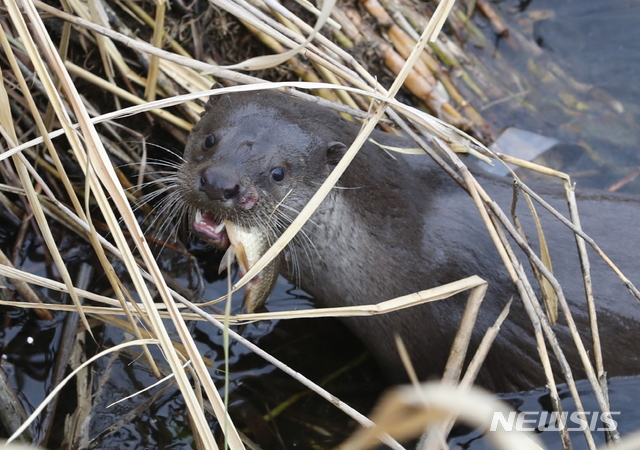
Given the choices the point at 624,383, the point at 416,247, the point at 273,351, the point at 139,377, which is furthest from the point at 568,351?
the point at 139,377

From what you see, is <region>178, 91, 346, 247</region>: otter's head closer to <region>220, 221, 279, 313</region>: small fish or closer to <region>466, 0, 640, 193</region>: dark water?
<region>220, 221, 279, 313</region>: small fish

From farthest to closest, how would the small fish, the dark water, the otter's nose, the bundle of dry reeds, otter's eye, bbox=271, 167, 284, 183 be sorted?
the dark water
otter's eye, bbox=271, 167, 284, 183
the small fish
the otter's nose
the bundle of dry reeds

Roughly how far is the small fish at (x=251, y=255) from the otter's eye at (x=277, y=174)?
183 millimetres

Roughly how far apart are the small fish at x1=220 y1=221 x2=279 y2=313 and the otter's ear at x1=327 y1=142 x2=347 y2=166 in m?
0.36

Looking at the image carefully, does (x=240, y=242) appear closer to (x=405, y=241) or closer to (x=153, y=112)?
(x=405, y=241)

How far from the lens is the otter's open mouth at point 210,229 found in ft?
7.74

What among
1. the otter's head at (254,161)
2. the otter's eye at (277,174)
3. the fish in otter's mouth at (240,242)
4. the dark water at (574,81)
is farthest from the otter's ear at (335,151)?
the dark water at (574,81)

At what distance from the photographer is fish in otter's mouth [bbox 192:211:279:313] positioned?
2.32 meters

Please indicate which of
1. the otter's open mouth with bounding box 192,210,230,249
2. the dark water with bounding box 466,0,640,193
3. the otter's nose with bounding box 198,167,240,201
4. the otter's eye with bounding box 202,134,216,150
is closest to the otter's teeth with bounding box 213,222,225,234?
the otter's open mouth with bounding box 192,210,230,249

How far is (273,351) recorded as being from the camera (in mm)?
3012

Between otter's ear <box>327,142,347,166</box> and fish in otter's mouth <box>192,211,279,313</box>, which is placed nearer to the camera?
fish in otter's mouth <box>192,211,279,313</box>

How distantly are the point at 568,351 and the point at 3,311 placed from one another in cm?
213

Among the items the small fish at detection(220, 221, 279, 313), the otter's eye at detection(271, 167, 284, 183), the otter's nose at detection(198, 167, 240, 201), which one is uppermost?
the otter's eye at detection(271, 167, 284, 183)

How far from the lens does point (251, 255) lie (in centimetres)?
237
